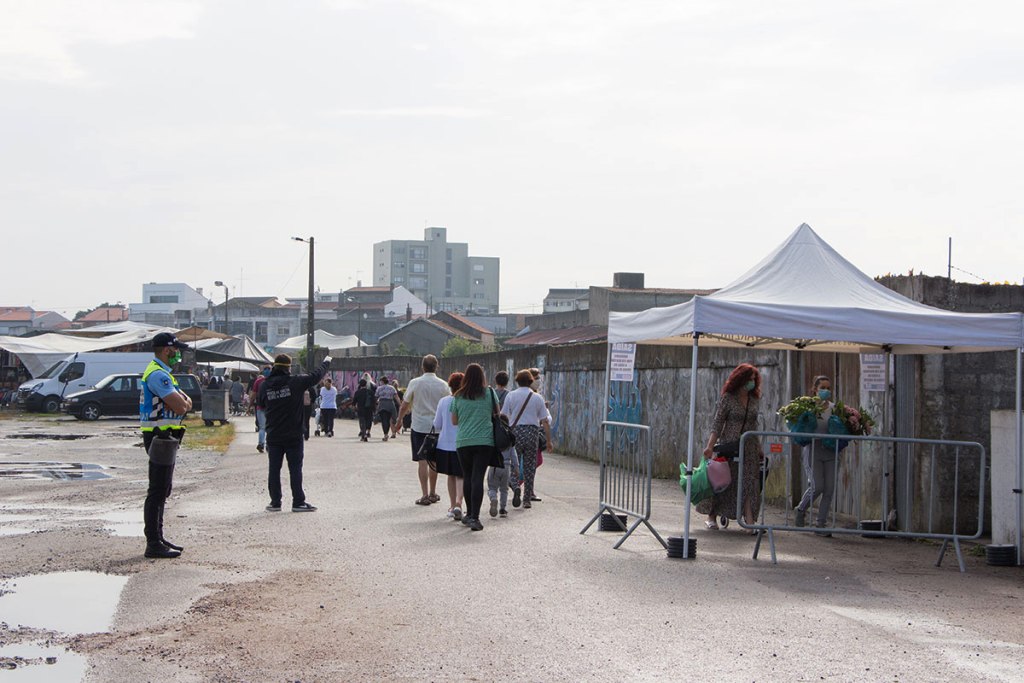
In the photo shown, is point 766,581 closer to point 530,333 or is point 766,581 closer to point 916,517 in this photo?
point 916,517

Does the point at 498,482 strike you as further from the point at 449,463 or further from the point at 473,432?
the point at 473,432

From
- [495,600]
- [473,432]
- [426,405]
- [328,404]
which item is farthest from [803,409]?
[328,404]

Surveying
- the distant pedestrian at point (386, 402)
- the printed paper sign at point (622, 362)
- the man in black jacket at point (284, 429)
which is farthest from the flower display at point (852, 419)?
the distant pedestrian at point (386, 402)

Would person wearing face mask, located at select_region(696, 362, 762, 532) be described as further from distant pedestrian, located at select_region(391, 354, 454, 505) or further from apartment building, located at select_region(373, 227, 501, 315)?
apartment building, located at select_region(373, 227, 501, 315)

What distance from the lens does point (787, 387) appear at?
633 inches

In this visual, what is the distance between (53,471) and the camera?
20.0 metres

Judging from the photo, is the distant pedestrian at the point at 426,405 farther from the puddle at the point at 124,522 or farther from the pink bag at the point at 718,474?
the pink bag at the point at 718,474

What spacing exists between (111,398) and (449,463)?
30.3 metres

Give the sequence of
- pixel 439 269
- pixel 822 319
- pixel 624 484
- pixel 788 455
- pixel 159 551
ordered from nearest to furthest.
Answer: pixel 159 551 < pixel 822 319 < pixel 624 484 < pixel 788 455 < pixel 439 269

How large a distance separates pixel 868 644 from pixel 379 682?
309 cm

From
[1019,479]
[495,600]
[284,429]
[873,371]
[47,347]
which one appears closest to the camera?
[495,600]

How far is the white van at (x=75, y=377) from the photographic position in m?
46.1

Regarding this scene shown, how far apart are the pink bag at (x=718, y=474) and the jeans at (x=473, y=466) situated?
2.26 meters

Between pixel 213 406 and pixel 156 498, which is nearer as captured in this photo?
pixel 156 498
